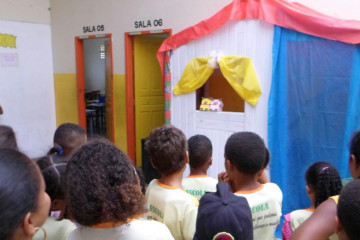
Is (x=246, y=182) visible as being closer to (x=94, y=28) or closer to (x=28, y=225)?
(x=28, y=225)

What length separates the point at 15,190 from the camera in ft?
2.93

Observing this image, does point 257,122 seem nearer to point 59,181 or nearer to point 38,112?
point 59,181

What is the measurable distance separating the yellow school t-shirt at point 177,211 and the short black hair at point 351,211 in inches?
31.3

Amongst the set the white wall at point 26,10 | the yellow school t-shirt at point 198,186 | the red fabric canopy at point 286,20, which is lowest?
the yellow school t-shirt at point 198,186

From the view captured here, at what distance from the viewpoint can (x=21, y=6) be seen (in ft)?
20.0

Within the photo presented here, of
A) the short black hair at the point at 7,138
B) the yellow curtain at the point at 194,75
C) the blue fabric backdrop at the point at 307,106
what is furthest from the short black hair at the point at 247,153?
the yellow curtain at the point at 194,75

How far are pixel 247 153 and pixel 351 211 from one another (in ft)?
2.63

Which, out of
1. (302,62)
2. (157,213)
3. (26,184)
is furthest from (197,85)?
(26,184)

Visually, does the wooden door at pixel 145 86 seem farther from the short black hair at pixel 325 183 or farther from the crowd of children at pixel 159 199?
the short black hair at pixel 325 183

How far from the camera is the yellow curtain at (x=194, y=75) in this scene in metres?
→ 3.83

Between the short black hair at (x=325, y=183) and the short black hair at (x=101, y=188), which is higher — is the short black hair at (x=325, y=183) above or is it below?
below

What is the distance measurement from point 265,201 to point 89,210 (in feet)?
3.11

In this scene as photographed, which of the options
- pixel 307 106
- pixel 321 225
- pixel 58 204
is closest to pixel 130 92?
pixel 307 106

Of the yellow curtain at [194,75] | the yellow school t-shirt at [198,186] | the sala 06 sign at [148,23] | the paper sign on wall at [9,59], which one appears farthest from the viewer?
the paper sign on wall at [9,59]
